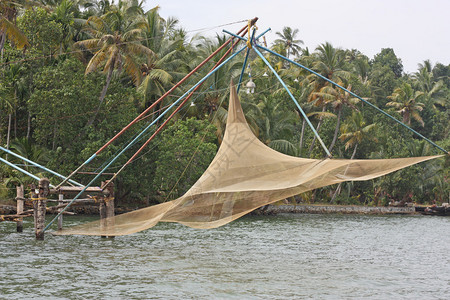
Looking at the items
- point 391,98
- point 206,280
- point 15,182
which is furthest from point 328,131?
point 206,280

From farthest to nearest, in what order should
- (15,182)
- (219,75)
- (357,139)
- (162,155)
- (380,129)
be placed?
(380,129) < (357,139) < (219,75) < (162,155) < (15,182)

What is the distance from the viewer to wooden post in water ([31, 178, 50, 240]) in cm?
1672

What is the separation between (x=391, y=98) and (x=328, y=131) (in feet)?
43.0

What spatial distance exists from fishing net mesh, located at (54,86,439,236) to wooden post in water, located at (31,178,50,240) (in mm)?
4453

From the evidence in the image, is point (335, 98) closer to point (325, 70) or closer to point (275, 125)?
point (325, 70)

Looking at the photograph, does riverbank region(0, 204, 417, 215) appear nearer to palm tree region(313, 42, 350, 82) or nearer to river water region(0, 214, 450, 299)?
palm tree region(313, 42, 350, 82)

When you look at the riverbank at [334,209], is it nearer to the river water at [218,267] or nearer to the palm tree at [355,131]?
the palm tree at [355,131]

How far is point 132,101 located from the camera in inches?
1261

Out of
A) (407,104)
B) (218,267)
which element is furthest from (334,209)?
(218,267)

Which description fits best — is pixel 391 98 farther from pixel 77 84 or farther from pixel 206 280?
pixel 206 280

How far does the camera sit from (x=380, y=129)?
1881 inches

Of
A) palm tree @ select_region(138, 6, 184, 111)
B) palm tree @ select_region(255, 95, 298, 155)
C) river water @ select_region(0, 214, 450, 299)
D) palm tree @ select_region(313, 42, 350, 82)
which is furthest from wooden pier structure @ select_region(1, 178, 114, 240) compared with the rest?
palm tree @ select_region(313, 42, 350, 82)

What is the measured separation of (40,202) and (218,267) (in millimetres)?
5786

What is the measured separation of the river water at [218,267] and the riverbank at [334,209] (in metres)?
17.2
